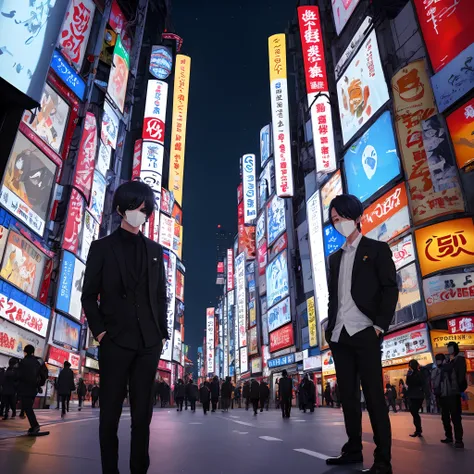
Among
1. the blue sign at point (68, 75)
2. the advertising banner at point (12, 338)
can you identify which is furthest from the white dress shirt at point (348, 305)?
the blue sign at point (68, 75)

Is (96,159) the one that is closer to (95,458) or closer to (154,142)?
(154,142)

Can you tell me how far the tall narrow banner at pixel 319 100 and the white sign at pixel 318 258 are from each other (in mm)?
4646

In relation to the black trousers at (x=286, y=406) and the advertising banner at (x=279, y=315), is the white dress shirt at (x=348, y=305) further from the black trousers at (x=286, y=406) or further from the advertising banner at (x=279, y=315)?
the advertising banner at (x=279, y=315)

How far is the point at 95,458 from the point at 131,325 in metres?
2.12

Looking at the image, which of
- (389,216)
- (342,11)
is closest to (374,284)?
(389,216)

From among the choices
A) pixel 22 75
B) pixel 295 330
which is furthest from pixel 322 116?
pixel 22 75

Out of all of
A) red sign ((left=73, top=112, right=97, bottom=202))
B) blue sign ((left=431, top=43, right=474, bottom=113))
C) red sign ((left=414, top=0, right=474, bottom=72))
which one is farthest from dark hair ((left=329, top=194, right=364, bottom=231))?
red sign ((left=73, top=112, right=97, bottom=202))

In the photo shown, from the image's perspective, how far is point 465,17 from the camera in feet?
61.6

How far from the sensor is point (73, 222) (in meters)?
26.1

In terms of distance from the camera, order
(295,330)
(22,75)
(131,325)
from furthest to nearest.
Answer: (295,330) → (22,75) → (131,325)

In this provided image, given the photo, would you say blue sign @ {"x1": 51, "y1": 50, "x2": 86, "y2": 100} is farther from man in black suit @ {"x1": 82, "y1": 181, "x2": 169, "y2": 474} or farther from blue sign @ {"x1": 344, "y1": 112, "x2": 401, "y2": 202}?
man in black suit @ {"x1": 82, "y1": 181, "x2": 169, "y2": 474}

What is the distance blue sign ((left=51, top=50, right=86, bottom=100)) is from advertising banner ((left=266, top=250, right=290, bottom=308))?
2049 cm

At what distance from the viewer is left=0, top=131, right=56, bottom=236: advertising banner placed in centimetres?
2022

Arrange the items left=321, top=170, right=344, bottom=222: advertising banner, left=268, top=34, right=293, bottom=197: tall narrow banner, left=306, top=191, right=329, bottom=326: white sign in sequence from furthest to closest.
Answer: left=268, top=34, right=293, bottom=197: tall narrow banner < left=306, top=191, right=329, bottom=326: white sign < left=321, top=170, right=344, bottom=222: advertising banner
